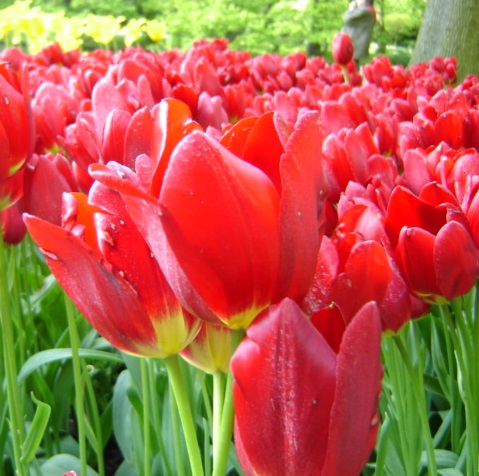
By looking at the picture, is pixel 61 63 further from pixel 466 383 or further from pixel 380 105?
pixel 466 383

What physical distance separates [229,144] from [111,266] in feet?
0.41

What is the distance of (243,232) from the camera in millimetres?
478

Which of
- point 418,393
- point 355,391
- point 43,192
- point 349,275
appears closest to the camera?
point 355,391

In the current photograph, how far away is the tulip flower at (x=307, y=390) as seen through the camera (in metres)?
0.44

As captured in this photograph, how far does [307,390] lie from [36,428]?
554mm

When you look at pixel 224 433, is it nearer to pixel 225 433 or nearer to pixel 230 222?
pixel 225 433

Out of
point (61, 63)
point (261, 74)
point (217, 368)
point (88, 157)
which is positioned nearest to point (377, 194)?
point (217, 368)

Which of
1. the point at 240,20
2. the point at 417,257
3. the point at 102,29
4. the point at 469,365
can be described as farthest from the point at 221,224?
the point at 240,20

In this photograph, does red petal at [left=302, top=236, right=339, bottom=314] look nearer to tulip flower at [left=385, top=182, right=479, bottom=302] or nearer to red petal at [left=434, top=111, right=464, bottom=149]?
tulip flower at [left=385, top=182, right=479, bottom=302]

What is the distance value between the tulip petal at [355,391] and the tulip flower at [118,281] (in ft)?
0.53

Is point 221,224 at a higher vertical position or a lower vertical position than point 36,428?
higher

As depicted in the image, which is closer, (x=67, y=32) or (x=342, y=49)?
(x=342, y=49)

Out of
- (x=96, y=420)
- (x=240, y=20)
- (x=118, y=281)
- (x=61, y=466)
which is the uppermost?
(x=118, y=281)

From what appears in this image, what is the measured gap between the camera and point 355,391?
0.44 meters
